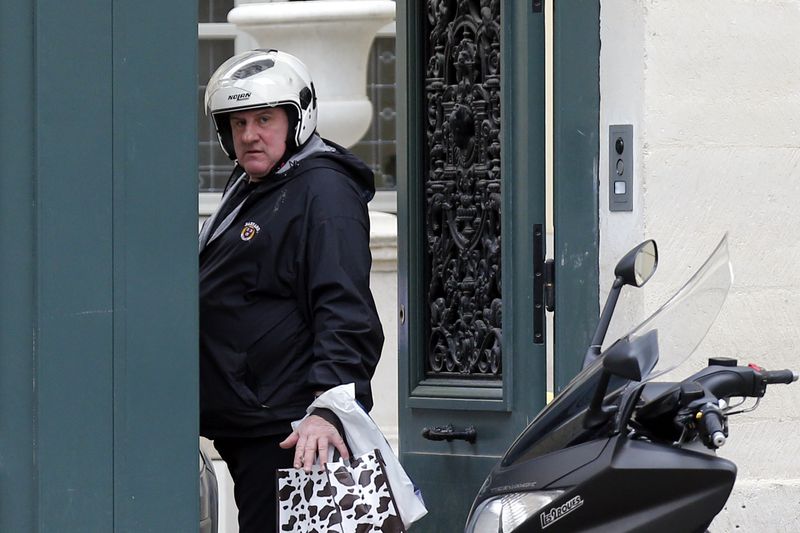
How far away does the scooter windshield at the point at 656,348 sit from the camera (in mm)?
2910

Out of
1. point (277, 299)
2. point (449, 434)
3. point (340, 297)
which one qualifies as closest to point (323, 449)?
point (340, 297)

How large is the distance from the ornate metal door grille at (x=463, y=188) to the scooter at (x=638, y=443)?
1.91m

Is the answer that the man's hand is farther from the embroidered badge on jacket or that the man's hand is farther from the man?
the embroidered badge on jacket

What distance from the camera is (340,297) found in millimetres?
3773

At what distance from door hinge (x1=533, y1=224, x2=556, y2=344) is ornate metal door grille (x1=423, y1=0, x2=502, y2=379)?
0.71 ft

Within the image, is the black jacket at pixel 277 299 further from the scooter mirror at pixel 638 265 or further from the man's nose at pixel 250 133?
the scooter mirror at pixel 638 265

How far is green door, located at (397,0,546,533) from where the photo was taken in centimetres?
478

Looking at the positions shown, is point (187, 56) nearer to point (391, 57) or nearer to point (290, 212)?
point (290, 212)

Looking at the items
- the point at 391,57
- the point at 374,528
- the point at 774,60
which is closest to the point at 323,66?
the point at 391,57

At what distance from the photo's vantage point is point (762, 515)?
4.65 meters

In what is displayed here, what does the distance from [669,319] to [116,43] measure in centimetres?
117

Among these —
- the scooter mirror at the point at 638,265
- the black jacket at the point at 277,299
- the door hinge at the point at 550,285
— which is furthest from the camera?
the door hinge at the point at 550,285

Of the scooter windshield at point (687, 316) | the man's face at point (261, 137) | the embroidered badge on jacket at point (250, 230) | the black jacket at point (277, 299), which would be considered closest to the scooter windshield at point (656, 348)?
the scooter windshield at point (687, 316)

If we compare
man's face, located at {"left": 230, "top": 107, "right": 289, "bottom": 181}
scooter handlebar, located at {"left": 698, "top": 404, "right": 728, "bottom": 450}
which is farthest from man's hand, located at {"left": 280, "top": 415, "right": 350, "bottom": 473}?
scooter handlebar, located at {"left": 698, "top": 404, "right": 728, "bottom": 450}
